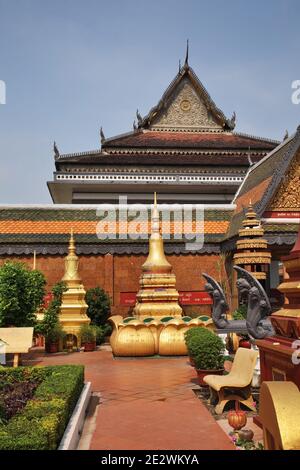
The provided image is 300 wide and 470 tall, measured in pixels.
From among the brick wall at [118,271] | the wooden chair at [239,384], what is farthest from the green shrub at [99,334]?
the wooden chair at [239,384]

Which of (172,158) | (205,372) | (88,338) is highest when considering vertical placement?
(172,158)

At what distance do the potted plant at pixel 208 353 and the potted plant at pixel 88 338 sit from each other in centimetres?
665

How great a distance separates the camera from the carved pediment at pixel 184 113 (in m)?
28.3

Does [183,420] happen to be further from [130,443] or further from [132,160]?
[132,160]

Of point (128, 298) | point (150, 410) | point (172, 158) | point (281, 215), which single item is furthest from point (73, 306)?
point (172, 158)

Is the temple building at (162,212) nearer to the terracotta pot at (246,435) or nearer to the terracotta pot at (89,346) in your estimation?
the terracotta pot at (89,346)

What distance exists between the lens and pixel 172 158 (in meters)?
26.1

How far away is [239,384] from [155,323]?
22.6ft

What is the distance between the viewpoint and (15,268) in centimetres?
1166

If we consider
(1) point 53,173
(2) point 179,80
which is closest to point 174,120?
(2) point 179,80

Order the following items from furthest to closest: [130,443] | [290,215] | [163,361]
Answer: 1. [290,215]
2. [163,361]
3. [130,443]

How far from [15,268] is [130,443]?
696 centimetres

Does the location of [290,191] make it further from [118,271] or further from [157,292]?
[118,271]

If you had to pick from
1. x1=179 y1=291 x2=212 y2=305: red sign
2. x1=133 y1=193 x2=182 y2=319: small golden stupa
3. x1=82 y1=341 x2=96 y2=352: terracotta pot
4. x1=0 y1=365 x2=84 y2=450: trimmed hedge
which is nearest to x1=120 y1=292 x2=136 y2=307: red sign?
x1=179 y1=291 x2=212 y2=305: red sign
